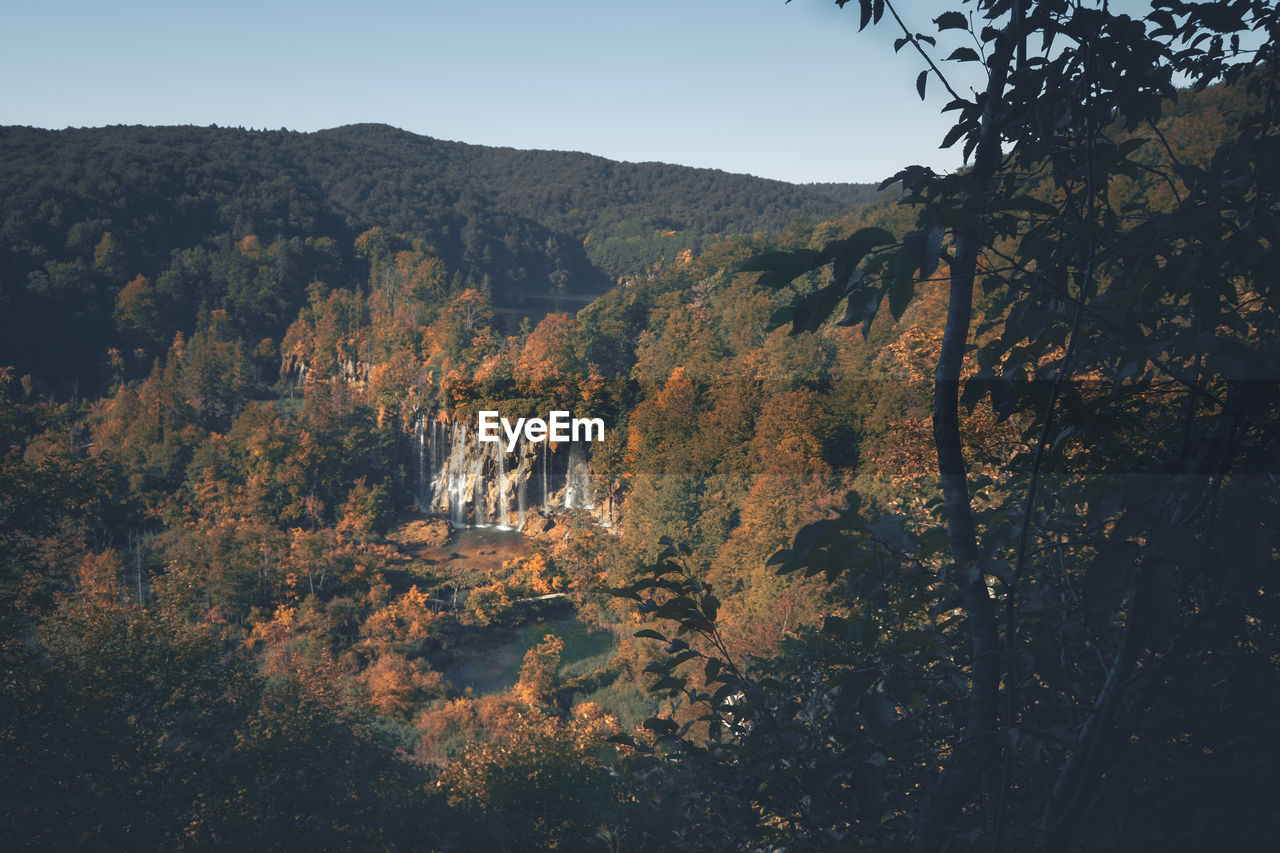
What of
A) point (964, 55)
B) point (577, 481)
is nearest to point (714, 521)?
point (577, 481)

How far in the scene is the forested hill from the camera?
2901 inches

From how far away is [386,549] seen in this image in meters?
39.2

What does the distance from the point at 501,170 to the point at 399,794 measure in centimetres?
15795

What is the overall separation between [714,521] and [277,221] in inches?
3297

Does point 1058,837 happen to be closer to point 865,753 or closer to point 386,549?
point 865,753

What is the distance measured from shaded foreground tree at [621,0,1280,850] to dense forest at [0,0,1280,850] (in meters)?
0.01

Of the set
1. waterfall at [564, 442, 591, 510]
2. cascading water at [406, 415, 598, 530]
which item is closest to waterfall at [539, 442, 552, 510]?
cascading water at [406, 415, 598, 530]

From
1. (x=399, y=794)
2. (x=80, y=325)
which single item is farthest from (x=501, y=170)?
(x=399, y=794)

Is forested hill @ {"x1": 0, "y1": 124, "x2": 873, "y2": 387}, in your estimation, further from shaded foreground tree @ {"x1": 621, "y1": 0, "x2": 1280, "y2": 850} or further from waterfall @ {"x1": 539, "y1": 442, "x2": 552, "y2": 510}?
shaded foreground tree @ {"x1": 621, "y1": 0, "x2": 1280, "y2": 850}

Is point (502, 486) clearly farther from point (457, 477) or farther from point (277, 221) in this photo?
point (277, 221)

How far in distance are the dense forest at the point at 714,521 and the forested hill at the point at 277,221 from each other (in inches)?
37.0

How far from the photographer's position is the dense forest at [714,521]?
1.60 metres

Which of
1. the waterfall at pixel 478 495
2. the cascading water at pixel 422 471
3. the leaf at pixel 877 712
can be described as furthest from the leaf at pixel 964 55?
the cascading water at pixel 422 471

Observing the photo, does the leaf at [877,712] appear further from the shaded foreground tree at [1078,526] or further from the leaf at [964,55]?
the leaf at [964,55]
